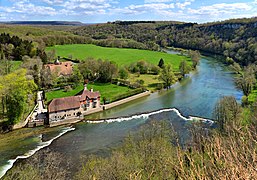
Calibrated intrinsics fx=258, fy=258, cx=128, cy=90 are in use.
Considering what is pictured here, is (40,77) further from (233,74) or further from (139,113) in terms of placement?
(233,74)

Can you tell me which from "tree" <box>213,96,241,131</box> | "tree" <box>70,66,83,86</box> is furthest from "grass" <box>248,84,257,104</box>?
"tree" <box>70,66,83,86</box>

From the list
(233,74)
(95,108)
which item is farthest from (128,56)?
(95,108)

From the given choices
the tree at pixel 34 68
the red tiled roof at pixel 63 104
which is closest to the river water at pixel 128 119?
the red tiled roof at pixel 63 104

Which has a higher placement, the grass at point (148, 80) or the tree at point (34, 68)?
the tree at point (34, 68)

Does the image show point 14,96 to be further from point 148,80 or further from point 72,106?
point 148,80

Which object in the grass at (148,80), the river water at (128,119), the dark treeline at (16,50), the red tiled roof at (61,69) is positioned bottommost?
the river water at (128,119)

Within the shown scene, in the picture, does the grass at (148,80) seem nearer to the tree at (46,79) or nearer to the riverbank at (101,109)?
the riverbank at (101,109)

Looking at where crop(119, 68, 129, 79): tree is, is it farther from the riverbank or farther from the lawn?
the riverbank
